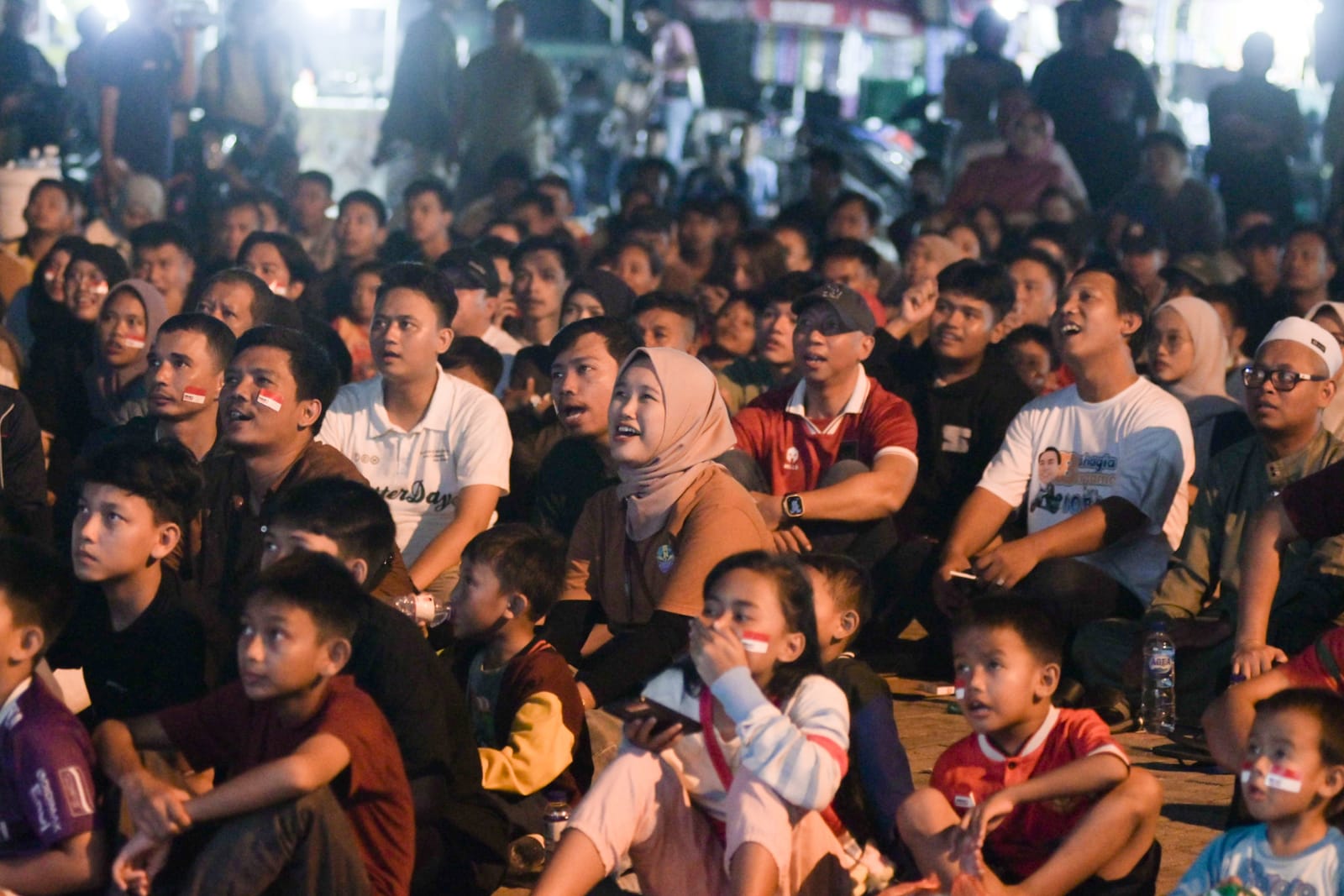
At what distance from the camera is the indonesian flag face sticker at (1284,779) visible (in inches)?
160

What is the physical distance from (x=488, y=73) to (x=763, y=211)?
3.60m

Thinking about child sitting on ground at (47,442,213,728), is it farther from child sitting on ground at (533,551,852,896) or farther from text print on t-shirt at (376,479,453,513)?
text print on t-shirt at (376,479,453,513)

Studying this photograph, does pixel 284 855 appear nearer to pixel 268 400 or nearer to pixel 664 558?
pixel 664 558

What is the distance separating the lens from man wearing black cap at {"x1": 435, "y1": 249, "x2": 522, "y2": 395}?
8.85 m

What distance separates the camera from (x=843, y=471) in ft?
23.3

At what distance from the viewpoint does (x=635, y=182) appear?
47.0 ft

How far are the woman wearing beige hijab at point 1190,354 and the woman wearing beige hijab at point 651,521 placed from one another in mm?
2420

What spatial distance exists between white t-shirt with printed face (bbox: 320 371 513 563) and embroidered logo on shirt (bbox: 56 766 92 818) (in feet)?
8.70

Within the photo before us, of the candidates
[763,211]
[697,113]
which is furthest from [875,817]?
[697,113]

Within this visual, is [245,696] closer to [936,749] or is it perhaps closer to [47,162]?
[936,749]

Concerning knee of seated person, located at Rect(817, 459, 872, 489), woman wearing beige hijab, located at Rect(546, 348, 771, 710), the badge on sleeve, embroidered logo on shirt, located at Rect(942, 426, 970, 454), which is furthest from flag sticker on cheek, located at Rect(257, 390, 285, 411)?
embroidered logo on shirt, located at Rect(942, 426, 970, 454)

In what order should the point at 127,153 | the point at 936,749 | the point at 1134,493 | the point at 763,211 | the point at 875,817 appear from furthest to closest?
the point at 763,211
the point at 127,153
the point at 1134,493
the point at 936,749
the point at 875,817

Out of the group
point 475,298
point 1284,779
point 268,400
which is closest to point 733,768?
point 1284,779

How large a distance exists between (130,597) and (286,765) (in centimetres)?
109
